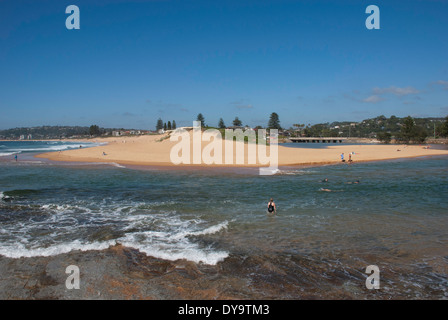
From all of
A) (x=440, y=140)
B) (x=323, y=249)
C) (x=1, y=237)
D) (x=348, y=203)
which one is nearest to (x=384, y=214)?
(x=348, y=203)

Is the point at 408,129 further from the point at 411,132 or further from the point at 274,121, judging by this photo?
the point at 274,121

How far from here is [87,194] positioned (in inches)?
869

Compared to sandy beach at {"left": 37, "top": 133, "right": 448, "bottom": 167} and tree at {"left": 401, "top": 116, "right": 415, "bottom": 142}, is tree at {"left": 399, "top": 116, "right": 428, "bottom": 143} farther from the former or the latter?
sandy beach at {"left": 37, "top": 133, "right": 448, "bottom": 167}

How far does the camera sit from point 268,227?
13.4 m

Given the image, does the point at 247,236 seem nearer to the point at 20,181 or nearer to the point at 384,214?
the point at 384,214

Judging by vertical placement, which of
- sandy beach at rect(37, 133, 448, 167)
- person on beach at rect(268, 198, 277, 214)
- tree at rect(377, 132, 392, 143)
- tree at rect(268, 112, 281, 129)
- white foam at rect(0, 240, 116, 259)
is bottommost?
white foam at rect(0, 240, 116, 259)

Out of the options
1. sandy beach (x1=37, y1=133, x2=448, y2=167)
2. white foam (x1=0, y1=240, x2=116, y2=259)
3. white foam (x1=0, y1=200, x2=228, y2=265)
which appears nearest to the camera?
white foam (x1=0, y1=240, x2=116, y2=259)

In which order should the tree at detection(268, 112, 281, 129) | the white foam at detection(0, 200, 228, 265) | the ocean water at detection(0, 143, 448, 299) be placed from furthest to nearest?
1. the tree at detection(268, 112, 281, 129)
2. the white foam at detection(0, 200, 228, 265)
3. the ocean water at detection(0, 143, 448, 299)

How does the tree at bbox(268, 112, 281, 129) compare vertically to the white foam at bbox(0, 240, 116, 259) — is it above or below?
above

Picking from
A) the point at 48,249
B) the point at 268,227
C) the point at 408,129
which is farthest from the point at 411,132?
the point at 48,249

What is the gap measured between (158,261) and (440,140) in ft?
488

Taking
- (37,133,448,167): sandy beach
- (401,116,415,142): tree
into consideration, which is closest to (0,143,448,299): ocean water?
(37,133,448,167): sandy beach

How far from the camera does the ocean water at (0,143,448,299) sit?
348 inches

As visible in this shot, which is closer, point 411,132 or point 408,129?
point 411,132
